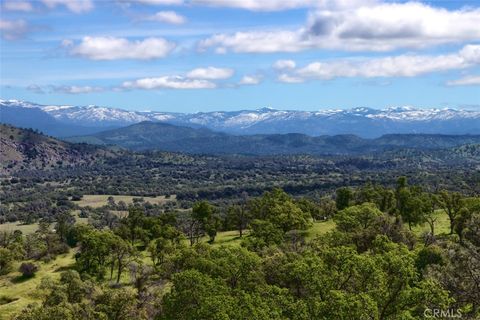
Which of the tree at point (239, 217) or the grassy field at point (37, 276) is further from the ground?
the tree at point (239, 217)

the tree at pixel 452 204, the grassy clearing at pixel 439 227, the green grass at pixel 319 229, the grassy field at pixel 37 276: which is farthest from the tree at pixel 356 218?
the tree at pixel 452 204

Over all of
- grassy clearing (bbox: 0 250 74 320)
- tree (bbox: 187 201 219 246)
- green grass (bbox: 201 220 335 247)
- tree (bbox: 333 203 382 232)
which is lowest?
grassy clearing (bbox: 0 250 74 320)

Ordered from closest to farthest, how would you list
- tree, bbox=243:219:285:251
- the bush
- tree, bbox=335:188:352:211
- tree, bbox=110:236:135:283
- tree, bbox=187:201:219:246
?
tree, bbox=243:219:285:251 < tree, bbox=110:236:135:283 < the bush < tree, bbox=187:201:219:246 < tree, bbox=335:188:352:211

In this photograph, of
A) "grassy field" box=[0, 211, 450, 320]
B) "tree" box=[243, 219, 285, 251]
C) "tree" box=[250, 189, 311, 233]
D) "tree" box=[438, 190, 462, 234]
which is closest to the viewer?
"grassy field" box=[0, 211, 450, 320]

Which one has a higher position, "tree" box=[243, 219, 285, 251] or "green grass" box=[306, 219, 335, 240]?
"tree" box=[243, 219, 285, 251]

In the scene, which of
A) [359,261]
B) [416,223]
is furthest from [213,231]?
[359,261]

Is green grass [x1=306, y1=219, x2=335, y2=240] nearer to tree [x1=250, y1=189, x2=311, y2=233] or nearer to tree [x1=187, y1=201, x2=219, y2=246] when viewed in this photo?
tree [x1=250, y1=189, x2=311, y2=233]

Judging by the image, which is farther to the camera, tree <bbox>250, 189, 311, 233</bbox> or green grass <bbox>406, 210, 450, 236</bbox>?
green grass <bbox>406, 210, 450, 236</bbox>

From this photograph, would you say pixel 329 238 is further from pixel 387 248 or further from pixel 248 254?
pixel 248 254

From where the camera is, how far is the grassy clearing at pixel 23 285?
296 ft

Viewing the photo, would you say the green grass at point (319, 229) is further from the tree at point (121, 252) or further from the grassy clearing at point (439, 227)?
the tree at point (121, 252)

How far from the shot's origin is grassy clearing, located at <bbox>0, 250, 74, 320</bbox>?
296 feet

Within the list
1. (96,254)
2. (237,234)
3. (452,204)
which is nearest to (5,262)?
(96,254)

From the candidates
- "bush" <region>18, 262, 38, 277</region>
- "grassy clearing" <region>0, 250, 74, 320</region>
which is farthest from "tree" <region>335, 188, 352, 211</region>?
"bush" <region>18, 262, 38, 277</region>
